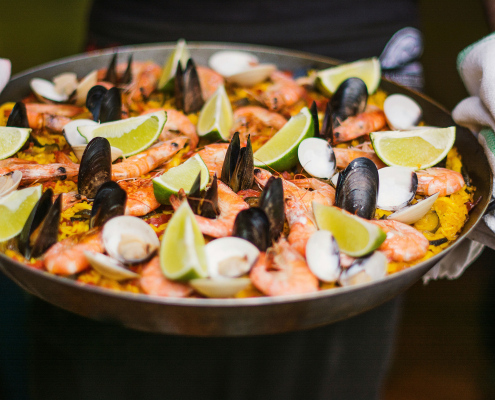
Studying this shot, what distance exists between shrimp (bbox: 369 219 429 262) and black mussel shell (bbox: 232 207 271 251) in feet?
1.21

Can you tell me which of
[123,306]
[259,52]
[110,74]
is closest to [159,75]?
[110,74]

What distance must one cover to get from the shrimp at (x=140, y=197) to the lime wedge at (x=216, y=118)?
1.26 feet

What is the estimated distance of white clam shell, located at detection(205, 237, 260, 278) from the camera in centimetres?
111

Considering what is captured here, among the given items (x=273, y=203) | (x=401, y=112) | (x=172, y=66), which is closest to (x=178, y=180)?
(x=273, y=203)

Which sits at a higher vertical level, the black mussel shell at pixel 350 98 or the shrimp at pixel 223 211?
the black mussel shell at pixel 350 98

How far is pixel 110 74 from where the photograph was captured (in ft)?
6.75

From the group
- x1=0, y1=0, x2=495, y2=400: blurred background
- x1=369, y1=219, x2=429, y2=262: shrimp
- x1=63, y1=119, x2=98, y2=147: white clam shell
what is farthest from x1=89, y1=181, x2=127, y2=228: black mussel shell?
x1=0, y1=0, x2=495, y2=400: blurred background

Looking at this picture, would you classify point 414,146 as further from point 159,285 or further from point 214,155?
point 159,285

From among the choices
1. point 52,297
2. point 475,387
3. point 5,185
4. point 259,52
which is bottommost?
point 475,387

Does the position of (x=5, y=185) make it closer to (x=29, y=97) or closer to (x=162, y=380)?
(x=29, y=97)

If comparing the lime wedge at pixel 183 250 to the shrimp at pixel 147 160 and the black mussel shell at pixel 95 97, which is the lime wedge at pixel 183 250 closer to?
the shrimp at pixel 147 160

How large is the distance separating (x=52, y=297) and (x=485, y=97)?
1.62m

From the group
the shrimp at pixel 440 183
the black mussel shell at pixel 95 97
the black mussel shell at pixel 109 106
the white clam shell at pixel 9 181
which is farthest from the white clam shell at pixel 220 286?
the black mussel shell at pixel 95 97

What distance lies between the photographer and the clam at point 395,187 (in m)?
1.42
